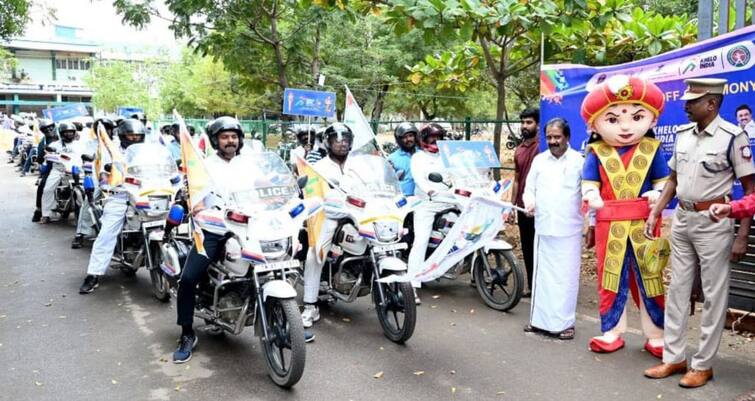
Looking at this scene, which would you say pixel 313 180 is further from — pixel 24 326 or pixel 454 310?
pixel 24 326

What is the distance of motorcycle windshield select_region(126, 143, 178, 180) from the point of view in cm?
655

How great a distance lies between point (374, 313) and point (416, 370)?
1395 mm

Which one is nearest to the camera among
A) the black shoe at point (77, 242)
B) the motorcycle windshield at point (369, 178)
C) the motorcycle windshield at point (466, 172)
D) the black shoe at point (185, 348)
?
the black shoe at point (185, 348)

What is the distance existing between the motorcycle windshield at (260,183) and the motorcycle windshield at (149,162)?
2345 mm

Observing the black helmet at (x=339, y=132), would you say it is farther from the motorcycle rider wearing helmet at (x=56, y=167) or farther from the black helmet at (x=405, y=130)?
the motorcycle rider wearing helmet at (x=56, y=167)

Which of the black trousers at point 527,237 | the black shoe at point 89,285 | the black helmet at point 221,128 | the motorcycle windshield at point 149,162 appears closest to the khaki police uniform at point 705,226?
the black trousers at point 527,237

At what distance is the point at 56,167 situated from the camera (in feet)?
34.5

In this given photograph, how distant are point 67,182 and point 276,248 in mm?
7780

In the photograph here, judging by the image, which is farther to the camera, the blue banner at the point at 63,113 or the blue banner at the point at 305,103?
the blue banner at the point at 63,113

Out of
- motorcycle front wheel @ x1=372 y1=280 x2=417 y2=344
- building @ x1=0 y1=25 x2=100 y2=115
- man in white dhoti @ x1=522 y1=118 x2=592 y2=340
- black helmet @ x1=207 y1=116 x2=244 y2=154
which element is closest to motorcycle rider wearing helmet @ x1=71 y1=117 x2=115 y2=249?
black helmet @ x1=207 y1=116 x2=244 y2=154

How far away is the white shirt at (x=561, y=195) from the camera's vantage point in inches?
197

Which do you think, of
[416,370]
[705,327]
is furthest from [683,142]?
[416,370]

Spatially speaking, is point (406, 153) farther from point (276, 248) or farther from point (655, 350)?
point (655, 350)

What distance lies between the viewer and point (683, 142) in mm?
4230
